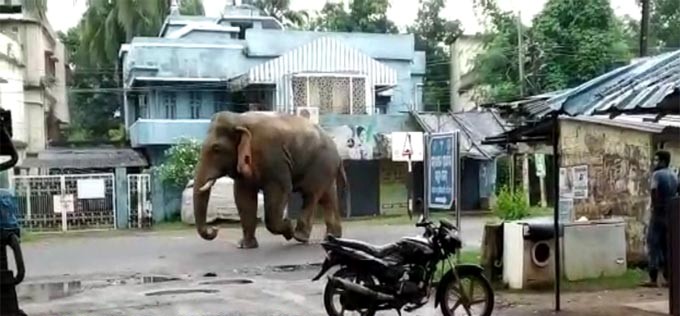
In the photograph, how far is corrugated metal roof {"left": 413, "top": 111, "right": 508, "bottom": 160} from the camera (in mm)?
26984

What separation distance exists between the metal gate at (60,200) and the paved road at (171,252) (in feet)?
9.29

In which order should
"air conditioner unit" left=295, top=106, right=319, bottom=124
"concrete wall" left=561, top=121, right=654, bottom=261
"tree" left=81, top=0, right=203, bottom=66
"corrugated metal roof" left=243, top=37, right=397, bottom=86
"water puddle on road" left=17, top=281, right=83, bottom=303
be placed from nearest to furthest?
"water puddle on road" left=17, top=281, right=83, bottom=303
"concrete wall" left=561, top=121, right=654, bottom=261
"air conditioner unit" left=295, top=106, right=319, bottom=124
"corrugated metal roof" left=243, top=37, right=397, bottom=86
"tree" left=81, top=0, right=203, bottom=66

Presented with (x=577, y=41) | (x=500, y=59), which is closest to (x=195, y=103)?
(x=500, y=59)

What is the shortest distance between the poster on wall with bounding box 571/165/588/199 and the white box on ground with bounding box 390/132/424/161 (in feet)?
40.1

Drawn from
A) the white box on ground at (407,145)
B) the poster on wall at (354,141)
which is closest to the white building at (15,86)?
the poster on wall at (354,141)

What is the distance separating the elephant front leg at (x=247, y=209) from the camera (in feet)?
55.7

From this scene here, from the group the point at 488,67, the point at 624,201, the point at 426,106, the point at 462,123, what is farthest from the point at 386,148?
the point at 624,201

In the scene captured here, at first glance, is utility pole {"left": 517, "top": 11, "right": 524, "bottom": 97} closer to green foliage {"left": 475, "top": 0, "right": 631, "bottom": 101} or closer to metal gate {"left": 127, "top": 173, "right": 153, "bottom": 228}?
green foliage {"left": 475, "top": 0, "right": 631, "bottom": 101}

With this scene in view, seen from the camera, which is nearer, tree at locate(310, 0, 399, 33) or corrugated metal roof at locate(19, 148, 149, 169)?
corrugated metal roof at locate(19, 148, 149, 169)

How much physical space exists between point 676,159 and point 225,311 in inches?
250

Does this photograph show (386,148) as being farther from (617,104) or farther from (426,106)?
(617,104)

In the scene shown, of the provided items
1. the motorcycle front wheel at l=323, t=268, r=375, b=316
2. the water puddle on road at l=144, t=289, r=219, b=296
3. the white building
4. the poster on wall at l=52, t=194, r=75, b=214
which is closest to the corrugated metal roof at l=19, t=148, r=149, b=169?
the white building

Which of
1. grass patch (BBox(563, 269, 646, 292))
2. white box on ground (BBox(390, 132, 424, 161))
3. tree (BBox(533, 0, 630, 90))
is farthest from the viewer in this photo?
tree (BBox(533, 0, 630, 90))

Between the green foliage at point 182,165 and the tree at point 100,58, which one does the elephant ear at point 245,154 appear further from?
the tree at point 100,58
